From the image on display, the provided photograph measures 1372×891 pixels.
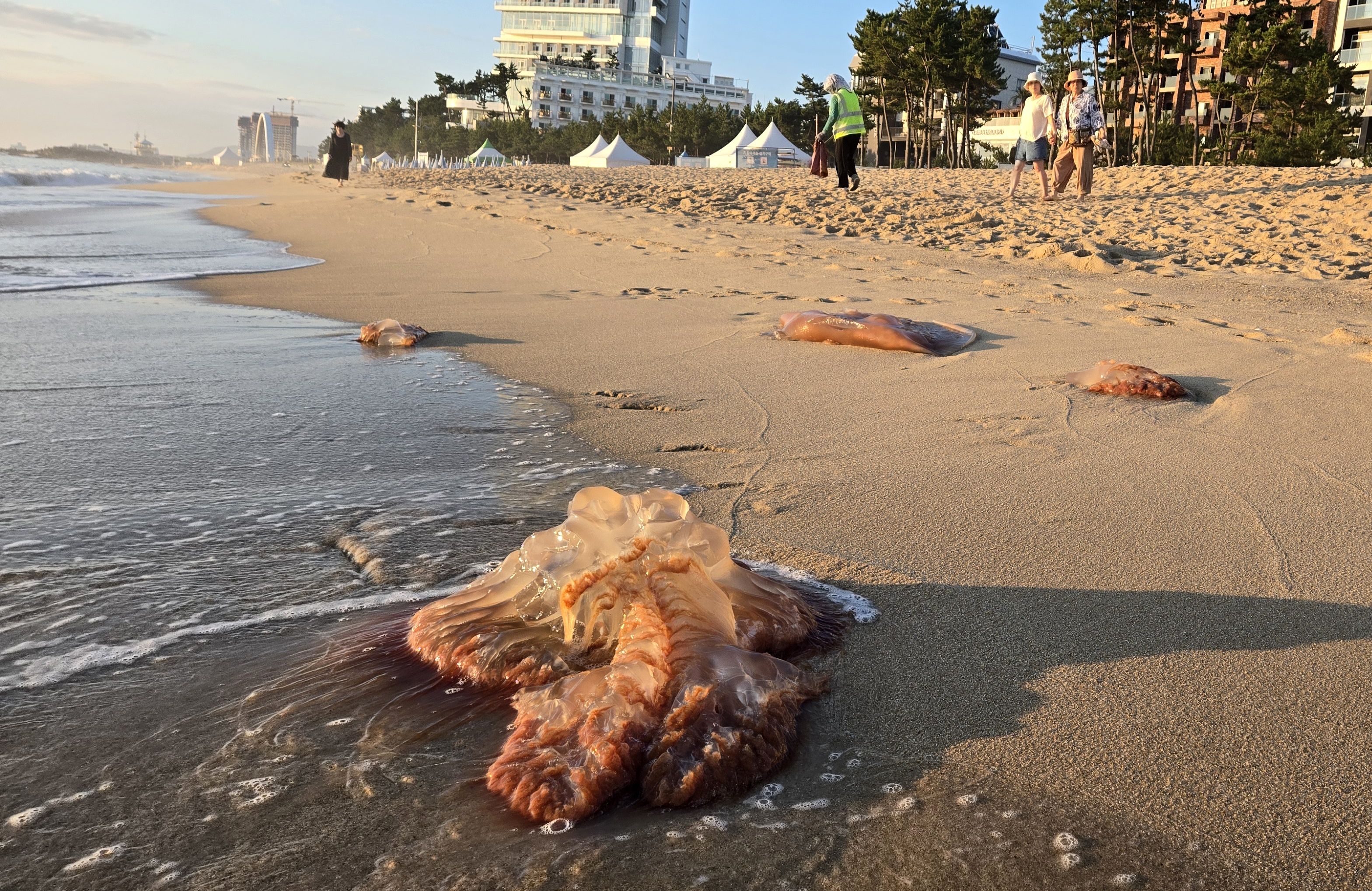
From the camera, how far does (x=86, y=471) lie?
288 cm

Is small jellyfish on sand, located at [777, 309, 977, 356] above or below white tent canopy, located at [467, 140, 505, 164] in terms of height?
below

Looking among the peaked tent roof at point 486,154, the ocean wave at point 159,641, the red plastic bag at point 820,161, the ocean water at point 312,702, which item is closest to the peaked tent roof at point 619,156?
the peaked tent roof at point 486,154

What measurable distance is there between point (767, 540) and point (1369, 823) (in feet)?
4.42

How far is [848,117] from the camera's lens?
501 inches


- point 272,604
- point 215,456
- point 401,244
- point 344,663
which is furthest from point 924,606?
point 401,244

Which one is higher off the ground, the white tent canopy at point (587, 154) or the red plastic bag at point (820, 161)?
the white tent canopy at point (587, 154)

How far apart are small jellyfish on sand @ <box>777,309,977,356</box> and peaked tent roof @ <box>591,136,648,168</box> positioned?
34.7 metres

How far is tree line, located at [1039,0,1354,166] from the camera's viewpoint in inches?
1053

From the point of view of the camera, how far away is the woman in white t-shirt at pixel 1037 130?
40.2 feet

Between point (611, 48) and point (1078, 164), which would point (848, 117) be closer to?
point (1078, 164)

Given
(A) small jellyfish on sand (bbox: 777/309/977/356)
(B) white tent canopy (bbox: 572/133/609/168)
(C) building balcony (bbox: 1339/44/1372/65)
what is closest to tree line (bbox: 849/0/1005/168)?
(B) white tent canopy (bbox: 572/133/609/168)

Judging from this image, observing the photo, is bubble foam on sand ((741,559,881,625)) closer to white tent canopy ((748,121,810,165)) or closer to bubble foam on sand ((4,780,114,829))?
bubble foam on sand ((4,780,114,829))

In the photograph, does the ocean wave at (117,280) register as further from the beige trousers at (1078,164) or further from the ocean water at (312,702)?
the beige trousers at (1078,164)

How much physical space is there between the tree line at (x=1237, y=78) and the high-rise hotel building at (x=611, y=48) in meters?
68.1
